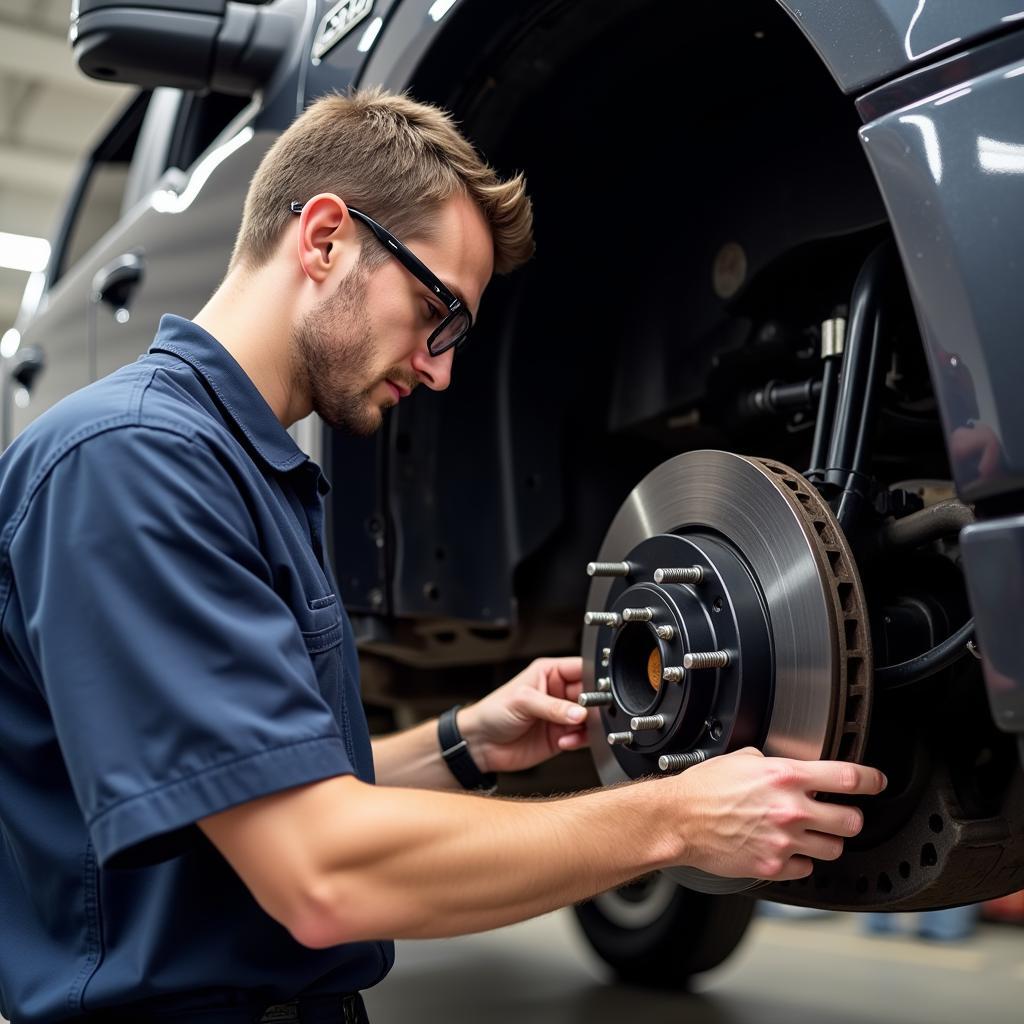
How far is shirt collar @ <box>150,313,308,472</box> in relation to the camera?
3.10 ft

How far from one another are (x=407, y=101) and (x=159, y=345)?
1.09 ft

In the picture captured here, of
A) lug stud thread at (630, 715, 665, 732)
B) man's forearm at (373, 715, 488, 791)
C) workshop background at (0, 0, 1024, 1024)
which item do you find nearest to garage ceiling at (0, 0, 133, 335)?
workshop background at (0, 0, 1024, 1024)

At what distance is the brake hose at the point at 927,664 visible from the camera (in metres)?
0.87

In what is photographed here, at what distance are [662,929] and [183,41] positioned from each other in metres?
1.66

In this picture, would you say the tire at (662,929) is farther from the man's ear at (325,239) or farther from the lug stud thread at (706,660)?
the man's ear at (325,239)

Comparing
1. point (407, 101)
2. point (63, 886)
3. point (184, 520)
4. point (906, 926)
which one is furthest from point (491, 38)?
point (906, 926)

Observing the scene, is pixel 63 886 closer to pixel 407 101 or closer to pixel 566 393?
pixel 407 101

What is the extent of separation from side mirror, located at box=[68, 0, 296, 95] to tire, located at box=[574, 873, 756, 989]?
1452mm

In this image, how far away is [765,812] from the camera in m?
0.85

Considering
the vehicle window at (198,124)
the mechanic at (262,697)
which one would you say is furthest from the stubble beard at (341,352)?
the vehicle window at (198,124)

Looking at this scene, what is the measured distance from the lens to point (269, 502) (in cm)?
93

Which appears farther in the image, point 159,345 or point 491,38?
point 491,38

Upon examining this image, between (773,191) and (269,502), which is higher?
(773,191)

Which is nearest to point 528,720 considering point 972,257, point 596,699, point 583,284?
point 596,699
